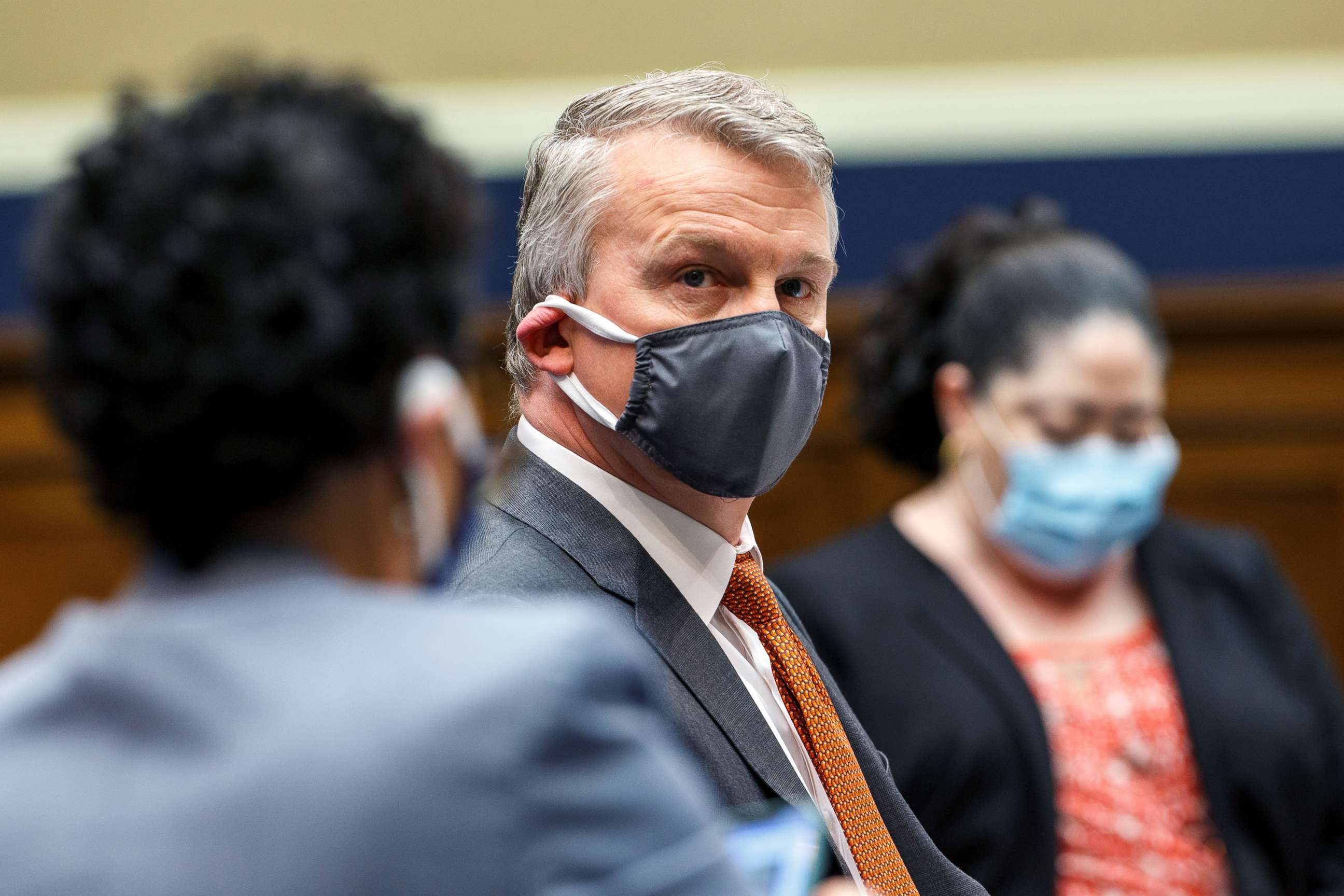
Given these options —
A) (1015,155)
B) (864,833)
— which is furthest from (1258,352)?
(864,833)

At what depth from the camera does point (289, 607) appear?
74cm

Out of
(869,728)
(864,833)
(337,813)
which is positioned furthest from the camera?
(869,728)

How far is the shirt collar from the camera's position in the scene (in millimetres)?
1415

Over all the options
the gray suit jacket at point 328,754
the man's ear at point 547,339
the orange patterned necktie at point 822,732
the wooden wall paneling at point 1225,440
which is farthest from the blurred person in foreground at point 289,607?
the wooden wall paneling at point 1225,440

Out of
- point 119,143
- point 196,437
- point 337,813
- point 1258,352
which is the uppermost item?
point 119,143

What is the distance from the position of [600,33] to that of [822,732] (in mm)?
2915

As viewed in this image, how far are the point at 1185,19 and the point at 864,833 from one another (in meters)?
3.12

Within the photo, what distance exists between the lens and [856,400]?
294cm

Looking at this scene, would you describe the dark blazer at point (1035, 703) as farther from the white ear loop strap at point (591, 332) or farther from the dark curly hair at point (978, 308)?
the white ear loop strap at point (591, 332)

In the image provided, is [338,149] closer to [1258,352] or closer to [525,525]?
[525,525]

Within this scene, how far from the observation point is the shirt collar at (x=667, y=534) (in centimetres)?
142

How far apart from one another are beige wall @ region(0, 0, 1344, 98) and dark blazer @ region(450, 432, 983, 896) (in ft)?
8.81

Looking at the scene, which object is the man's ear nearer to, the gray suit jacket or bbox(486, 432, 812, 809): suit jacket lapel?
bbox(486, 432, 812, 809): suit jacket lapel

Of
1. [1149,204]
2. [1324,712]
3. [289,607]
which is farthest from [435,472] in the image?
[1149,204]
